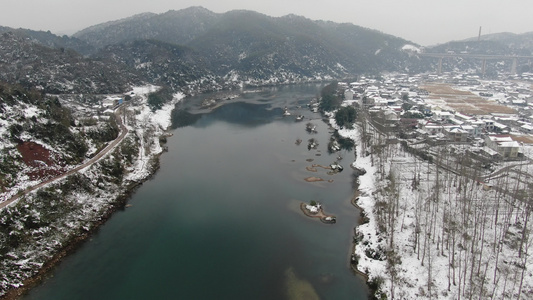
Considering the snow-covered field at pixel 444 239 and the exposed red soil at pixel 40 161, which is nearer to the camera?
the snow-covered field at pixel 444 239

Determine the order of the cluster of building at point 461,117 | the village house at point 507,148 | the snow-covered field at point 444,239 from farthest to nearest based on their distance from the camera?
1. the cluster of building at point 461,117
2. the village house at point 507,148
3. the snow-covered field at point 444,239

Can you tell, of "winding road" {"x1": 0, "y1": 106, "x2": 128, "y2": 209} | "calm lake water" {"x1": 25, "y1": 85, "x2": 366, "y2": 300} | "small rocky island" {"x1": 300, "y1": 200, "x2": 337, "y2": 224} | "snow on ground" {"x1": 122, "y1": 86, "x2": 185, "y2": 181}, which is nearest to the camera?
"calm lake water" {"x1": 25, "y1": 85, "x2": 366, "y2": 300}

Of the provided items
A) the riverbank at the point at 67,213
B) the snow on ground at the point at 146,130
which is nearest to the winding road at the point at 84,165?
the riverbank at the point at 67,213

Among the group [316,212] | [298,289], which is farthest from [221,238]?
[316,212]

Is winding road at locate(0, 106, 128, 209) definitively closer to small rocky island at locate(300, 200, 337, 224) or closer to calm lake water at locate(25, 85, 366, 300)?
calm lake water at locate(25, 85, 366, 300)

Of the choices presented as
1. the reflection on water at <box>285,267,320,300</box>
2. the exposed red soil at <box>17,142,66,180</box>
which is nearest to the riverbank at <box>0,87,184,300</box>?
the exposed red soil at <box>17,142,66,180</box>

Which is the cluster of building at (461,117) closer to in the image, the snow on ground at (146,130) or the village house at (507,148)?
the village house at (507,148)
